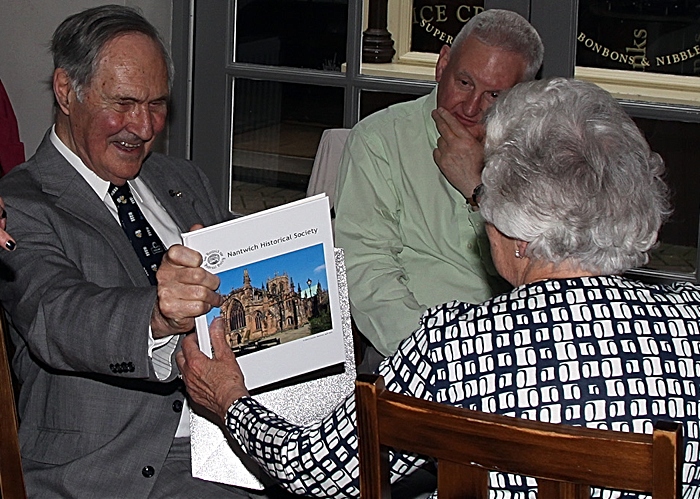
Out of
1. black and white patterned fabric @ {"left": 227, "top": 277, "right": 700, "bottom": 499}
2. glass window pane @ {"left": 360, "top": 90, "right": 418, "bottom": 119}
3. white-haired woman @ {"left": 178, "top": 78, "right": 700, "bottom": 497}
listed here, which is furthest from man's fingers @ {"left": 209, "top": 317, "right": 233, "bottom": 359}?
glass window pane @ {"left": 360, "top": 90, "right": 418, "bottom": 119}

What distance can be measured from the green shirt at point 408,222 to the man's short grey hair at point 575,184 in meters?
0.97

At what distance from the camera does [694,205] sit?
3047 mm

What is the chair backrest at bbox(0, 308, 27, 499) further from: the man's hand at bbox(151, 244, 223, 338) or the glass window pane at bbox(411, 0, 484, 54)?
the glass window pane at bbox(411, 0, 484, 54)

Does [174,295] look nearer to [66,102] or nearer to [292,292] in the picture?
[292,292]

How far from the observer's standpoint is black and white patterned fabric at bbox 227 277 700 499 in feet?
4.51

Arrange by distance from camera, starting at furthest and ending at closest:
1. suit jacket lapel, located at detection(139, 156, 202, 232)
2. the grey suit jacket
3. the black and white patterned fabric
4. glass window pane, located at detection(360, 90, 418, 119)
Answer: glass window pane, located at detection(360, 90, 418, 119), suit jacket lapel, located at detection(139, 156, 202, 232), the grey suit jacket, the black and white patterned fabric

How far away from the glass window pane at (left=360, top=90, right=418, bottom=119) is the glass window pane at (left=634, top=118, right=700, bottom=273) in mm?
770

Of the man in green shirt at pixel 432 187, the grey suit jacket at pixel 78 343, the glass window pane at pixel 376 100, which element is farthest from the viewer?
the glass window pane at pixel 376 100

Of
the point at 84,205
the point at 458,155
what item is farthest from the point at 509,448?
the point at 458,155

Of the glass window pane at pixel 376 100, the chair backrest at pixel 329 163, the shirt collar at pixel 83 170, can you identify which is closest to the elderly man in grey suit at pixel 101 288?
the shirt collar at pixel 83 170

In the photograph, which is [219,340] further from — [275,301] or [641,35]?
[641,35]

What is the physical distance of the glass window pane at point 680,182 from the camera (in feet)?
10.00

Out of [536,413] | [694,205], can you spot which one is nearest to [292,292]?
[536,413]

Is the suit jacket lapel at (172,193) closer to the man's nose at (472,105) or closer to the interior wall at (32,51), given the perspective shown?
the man's nose at (472,105)
